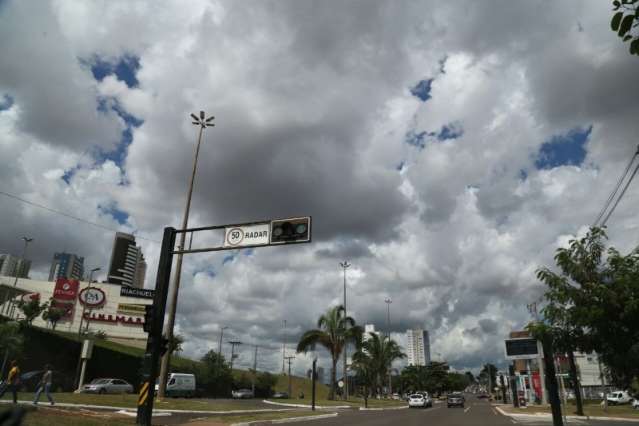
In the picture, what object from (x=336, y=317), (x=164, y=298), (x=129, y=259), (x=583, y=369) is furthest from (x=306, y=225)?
(x=129, y=259)

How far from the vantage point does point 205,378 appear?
197ft

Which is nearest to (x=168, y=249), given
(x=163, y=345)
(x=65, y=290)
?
(x=163, y=345)

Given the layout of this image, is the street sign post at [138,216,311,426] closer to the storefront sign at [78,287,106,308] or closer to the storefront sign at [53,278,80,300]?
the storefront sign at [78,287,106,308]

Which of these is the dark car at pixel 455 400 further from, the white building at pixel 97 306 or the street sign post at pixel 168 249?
the white building at pixel 97 306

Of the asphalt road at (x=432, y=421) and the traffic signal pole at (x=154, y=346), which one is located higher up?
the traffic signal pole at (x=154, y=346)

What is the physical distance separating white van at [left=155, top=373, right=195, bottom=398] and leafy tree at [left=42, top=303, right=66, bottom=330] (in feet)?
109

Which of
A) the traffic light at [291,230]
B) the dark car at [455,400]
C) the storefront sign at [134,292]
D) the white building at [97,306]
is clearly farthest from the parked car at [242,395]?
the traffic light at [291,230]

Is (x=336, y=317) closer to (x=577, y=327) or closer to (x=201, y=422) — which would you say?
(x=201, y=422)

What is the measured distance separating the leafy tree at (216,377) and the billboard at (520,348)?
36.4 m

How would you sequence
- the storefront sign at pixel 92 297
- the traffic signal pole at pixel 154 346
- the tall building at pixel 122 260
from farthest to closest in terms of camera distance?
the tall building at pixel 122 260 < the storefront sign at pixel 92 297 < the traffic signal pole at pixel 154 346

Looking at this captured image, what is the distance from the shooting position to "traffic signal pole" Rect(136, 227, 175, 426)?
46.0 ft

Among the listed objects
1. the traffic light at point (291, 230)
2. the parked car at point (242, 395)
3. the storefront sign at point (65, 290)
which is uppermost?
the storefront sign at point (65, 290)

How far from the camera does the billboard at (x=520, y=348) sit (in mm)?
52925

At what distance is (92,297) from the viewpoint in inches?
2928
